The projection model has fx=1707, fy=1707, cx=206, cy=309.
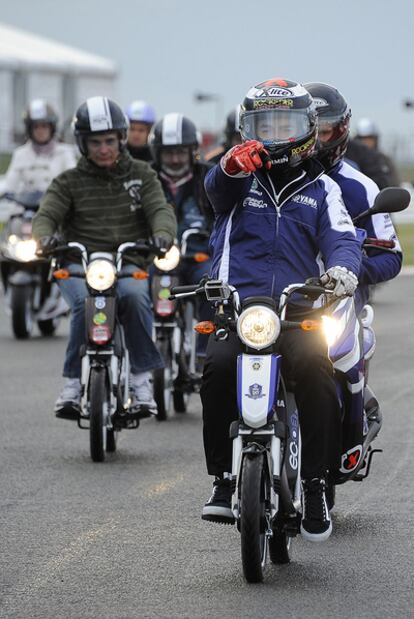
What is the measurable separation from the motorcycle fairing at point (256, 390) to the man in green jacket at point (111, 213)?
362cm

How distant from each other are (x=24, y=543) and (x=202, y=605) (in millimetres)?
1320

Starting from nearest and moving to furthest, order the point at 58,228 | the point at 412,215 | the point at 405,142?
1. the point at 58,228
2. the point at 412,215
3. the point at 405,142

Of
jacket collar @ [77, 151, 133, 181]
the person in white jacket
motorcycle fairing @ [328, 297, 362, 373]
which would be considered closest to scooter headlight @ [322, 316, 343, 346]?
motorcycle fairing @ [328, 297, 362, 373]

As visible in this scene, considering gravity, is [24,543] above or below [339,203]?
below

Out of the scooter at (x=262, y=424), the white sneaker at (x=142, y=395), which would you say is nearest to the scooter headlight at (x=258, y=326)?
the scooter at (x=262, y=424)

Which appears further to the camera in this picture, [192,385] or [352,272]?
[192,385]

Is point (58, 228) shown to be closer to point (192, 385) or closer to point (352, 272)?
point (192, 385)

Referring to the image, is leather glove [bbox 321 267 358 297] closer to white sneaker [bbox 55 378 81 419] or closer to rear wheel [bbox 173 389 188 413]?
white sneaker [bbox 55 378 81 419]

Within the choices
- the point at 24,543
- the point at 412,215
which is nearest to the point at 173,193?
the point at 24,543

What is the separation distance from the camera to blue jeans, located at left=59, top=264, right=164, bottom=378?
971 cm

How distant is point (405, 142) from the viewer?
171 feet

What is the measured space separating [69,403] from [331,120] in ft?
8.55

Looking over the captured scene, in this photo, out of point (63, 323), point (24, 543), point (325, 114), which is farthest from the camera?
point (63, 323)

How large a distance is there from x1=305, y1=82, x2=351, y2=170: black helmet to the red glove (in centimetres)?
134
